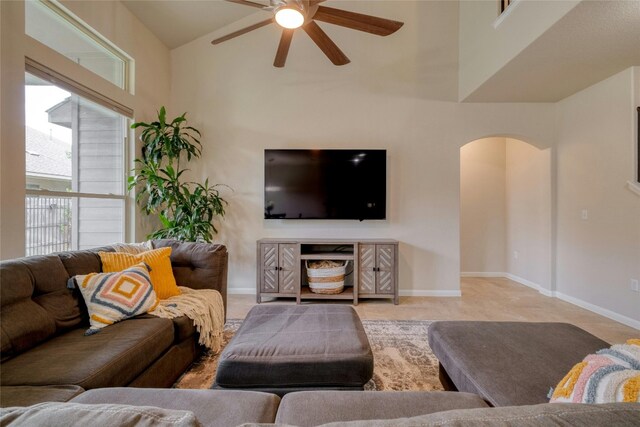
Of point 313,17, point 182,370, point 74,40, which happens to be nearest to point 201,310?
point 182,370

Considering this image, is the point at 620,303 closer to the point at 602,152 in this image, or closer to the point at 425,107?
the point at 602,152

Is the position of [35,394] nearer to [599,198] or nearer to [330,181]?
[330,181]

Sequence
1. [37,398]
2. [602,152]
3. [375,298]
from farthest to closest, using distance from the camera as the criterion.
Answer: [375,298], [602,152], [37,398]

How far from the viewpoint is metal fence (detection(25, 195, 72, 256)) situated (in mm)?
2197

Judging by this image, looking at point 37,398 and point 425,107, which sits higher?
point 425,107

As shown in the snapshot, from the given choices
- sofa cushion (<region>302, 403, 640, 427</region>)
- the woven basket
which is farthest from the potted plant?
sofa cushion (<region>302, 403, 640, 427</region>)

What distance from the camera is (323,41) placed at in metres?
2.31

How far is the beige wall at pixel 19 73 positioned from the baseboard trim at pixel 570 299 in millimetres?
5318

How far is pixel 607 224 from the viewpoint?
117 inches

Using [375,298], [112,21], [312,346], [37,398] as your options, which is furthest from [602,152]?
[112,21]

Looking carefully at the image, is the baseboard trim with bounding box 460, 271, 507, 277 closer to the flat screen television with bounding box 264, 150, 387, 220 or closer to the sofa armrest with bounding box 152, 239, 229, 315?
the flat screen television with bounding box 264, 150, 387, 220

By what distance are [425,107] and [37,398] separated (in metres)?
4.16

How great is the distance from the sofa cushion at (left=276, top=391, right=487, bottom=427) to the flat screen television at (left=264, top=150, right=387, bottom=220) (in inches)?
106

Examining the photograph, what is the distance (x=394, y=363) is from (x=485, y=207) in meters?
3.70
